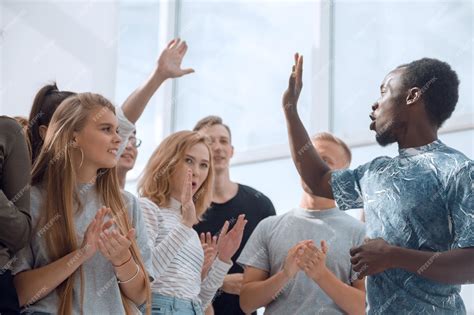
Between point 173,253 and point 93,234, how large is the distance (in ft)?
1.75

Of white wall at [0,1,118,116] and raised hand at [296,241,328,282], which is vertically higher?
white wall at [0,1,118,116]

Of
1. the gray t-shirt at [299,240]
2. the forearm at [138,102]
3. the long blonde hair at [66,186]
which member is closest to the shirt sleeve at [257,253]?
the gray t-shirt at [299,240]

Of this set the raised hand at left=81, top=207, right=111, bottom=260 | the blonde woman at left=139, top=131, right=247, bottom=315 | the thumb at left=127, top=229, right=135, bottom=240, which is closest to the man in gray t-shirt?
the blonde woman at left=139, top=131, right=247, bottom=315

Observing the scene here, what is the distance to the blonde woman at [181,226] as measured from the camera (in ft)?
7.93

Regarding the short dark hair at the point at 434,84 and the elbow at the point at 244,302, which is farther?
the elbow at the point at 244,302

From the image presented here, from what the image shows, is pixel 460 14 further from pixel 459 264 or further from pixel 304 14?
pixel 459 264

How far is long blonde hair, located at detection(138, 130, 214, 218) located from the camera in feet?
8.93

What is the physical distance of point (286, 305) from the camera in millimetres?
2652

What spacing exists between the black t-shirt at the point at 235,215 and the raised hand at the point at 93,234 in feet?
3.96

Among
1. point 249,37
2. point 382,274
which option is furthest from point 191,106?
point 382,274

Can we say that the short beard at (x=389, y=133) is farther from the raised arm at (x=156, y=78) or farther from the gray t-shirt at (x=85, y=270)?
the raised arm at (x=156, y=78)

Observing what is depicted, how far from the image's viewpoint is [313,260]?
8.17 ft

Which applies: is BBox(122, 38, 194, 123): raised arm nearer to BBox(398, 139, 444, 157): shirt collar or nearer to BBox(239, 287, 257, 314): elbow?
BBox(239, 287, 257, 314): elbow

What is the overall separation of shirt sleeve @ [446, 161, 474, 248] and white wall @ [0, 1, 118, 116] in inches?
98.4
